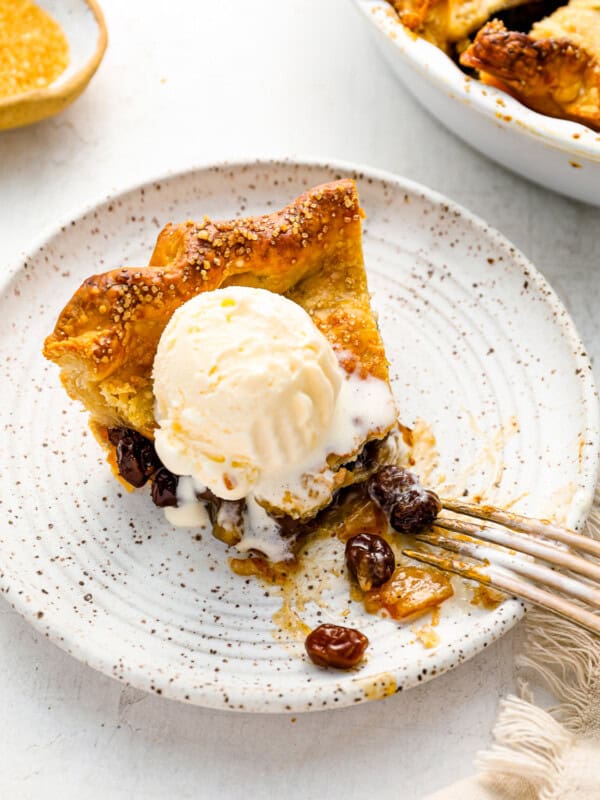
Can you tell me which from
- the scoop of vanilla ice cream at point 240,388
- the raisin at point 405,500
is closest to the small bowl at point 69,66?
the scoop of vanilla ice cream at point 240,388

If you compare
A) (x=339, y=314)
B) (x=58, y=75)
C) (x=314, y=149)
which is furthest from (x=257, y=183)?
(x=58, y=75)

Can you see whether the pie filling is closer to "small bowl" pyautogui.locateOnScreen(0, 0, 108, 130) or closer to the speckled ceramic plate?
the speckled ceramic plate

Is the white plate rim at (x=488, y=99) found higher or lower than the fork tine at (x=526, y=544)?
higher

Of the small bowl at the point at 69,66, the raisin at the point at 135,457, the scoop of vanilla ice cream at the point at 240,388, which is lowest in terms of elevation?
the raisin at the point at 135,457

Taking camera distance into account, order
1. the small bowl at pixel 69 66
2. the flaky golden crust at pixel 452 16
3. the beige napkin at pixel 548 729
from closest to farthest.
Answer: the beige napkin at pixel 548 729 → the flaky golden crust at pixel 452 16 → the small bowl at pixel 69 66

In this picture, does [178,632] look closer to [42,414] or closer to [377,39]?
[42,414]

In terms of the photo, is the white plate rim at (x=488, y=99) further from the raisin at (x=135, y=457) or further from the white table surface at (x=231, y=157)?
the raisin at (x=135, y=457)

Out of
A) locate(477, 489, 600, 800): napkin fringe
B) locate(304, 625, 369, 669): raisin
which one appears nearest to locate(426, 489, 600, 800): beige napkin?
locate(477, 489, 600, 800): napkin fringe

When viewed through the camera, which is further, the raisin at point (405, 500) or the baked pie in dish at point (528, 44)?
the baked pie in dish at point (528, 44)
